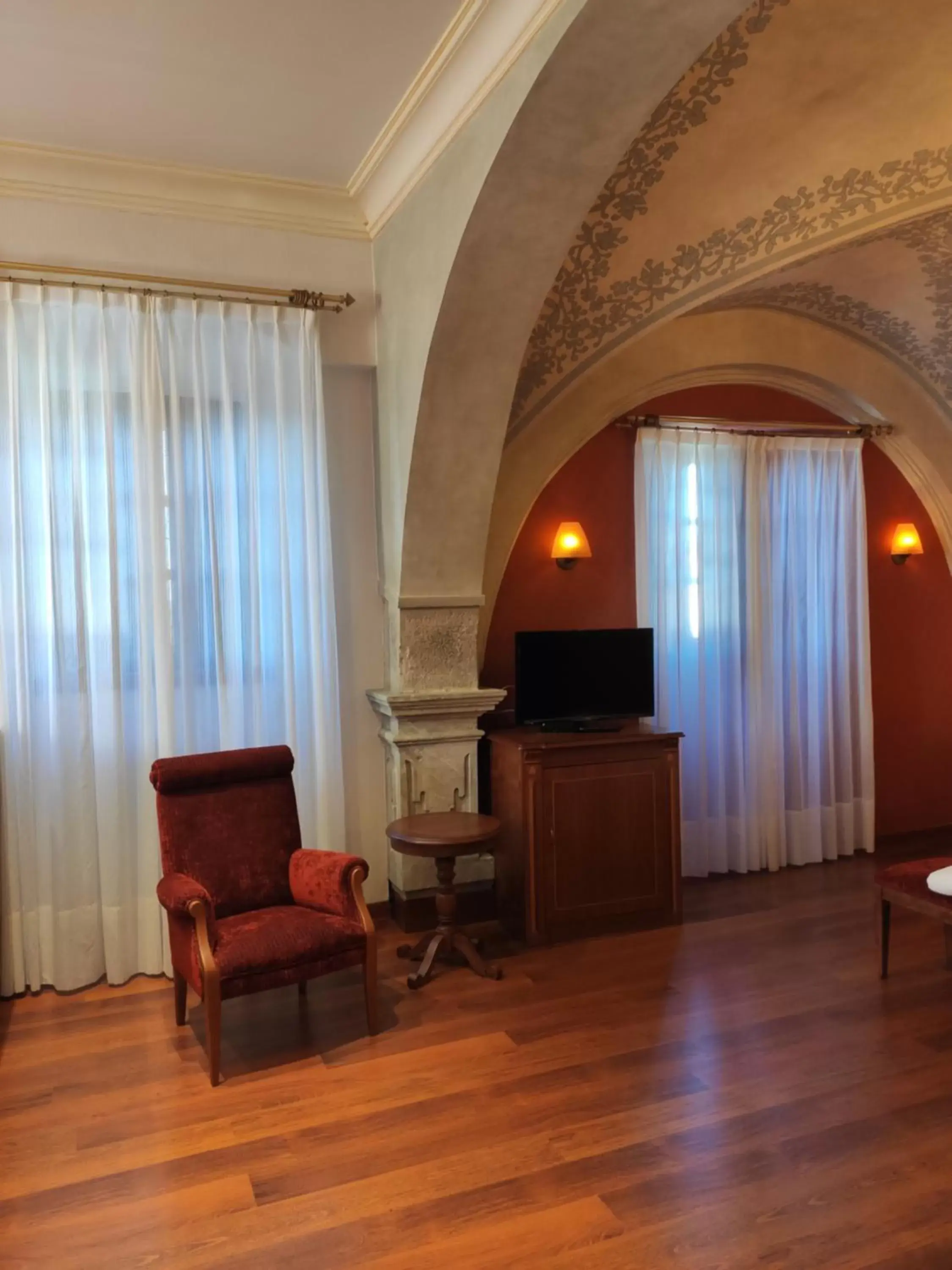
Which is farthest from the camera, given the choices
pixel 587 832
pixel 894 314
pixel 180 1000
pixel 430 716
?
pixel 894 314

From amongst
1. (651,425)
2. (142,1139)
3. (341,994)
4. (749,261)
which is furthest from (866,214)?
(142,1139)

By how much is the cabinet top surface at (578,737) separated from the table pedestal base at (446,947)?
2.02ft

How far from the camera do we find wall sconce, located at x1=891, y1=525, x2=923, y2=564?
5.66 metres

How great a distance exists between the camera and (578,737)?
4.27 metres

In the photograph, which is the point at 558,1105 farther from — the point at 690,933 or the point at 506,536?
the point at 506,536

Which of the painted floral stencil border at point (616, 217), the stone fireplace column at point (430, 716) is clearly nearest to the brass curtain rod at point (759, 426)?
the painted floral stencil border at point (616, 217)

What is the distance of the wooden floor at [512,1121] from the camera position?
2281 millimetres

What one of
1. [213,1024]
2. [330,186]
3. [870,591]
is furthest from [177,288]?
[870,591]

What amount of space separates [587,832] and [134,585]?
2.18 meters

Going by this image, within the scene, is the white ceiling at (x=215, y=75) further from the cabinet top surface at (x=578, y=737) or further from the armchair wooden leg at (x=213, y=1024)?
the armchair wooden leg at (x=213, y=1024)

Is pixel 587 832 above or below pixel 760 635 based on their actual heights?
below

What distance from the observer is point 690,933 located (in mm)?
4324

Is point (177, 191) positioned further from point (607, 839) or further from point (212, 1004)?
point (607, 839)

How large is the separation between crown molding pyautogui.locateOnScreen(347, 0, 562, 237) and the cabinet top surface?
2.31 meters
